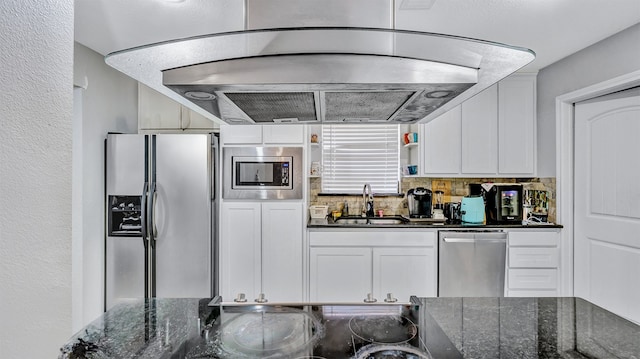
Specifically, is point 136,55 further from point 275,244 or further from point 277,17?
point 275,244

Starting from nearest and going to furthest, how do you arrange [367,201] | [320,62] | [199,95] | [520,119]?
[320,62]
[199,95]
[520,119]
[367,201]

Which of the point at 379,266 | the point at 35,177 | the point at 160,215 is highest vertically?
the point at 35,177

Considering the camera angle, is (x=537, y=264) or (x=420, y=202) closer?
(x=537, y=264)

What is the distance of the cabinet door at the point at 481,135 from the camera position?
3203 millimetres

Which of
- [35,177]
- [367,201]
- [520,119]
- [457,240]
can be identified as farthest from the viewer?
[367,201]

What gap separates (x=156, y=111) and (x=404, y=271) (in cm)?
279

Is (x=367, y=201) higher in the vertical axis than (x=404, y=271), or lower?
higher

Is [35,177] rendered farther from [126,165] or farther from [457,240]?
[457,240]

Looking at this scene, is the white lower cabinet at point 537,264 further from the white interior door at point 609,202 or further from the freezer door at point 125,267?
the freezer door at point 125,267

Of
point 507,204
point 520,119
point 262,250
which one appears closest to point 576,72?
point 520,119

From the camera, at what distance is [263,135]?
116 inches

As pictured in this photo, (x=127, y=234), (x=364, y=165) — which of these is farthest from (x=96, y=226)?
(x=364, y=165)

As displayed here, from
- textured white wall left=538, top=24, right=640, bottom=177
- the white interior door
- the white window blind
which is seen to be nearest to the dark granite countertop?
the white interior door

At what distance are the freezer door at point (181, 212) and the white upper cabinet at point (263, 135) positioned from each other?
23 centimetres
